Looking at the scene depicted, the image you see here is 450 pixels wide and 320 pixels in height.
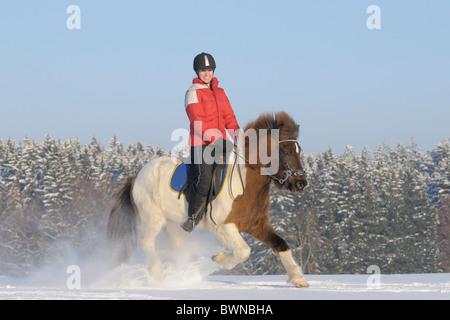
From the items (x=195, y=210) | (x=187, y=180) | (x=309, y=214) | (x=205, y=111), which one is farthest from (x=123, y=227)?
(x=309, y=214)

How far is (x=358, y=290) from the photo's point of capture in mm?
7984

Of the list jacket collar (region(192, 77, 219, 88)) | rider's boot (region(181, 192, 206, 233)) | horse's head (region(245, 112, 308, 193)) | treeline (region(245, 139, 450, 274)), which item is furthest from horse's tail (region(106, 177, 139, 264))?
treeline (region(245, 139, 450, 274))

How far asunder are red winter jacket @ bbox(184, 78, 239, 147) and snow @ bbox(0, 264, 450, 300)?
203 centimetres

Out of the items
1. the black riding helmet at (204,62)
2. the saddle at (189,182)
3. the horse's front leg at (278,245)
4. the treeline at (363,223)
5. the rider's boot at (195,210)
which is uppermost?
the black riding helmet at (204,62)

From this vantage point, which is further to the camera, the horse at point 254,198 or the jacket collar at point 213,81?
the jacket collar at point 213,81

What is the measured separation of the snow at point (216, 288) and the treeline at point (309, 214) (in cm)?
3823

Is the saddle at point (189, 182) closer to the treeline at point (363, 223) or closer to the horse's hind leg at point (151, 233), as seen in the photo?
the horse's hind leg at point (151, 233)

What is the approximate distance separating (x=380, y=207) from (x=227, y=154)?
54.6 metres

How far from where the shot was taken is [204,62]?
903 cm

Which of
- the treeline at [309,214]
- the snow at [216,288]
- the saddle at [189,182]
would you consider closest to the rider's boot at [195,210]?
the saddle at [189,182]

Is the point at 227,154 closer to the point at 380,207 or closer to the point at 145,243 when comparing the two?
the point at 145,243

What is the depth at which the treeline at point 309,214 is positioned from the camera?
170ft

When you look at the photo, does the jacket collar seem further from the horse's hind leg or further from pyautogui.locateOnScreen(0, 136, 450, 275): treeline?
pyautogui.locateOnScreen(0, 136, 450, 275): treeline

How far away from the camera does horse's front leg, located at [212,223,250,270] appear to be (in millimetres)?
8578
